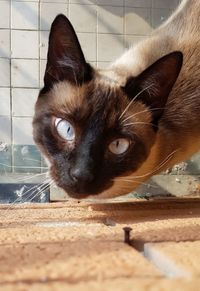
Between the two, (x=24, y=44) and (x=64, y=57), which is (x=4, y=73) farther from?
(x=64, y=57)

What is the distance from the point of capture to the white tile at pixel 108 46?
3.26 m

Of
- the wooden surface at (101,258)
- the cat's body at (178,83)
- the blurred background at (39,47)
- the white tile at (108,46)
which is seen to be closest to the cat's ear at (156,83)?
the cat's body at (178,83)

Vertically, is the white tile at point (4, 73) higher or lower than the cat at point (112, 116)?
higher

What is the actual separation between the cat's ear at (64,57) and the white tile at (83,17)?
1.79 meters

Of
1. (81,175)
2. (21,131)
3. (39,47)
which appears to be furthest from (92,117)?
(39,47)

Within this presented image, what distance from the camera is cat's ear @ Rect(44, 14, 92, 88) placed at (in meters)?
1.40

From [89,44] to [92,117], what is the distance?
202 cm

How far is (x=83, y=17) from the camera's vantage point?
10.7 ft

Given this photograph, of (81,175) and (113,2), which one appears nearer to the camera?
(81,175)

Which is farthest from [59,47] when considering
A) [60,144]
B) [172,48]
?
[172,48]

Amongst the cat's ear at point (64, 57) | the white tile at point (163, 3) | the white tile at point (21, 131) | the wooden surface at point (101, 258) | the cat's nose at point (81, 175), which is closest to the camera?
the wooden surface at point (101, 258)

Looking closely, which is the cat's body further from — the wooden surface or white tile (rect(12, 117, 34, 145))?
white tile (rect(12, 117, 34, 145))

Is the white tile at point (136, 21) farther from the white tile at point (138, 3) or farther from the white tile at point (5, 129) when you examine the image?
the white tile at point (5, 129)

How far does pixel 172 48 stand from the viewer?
5.77 ft
